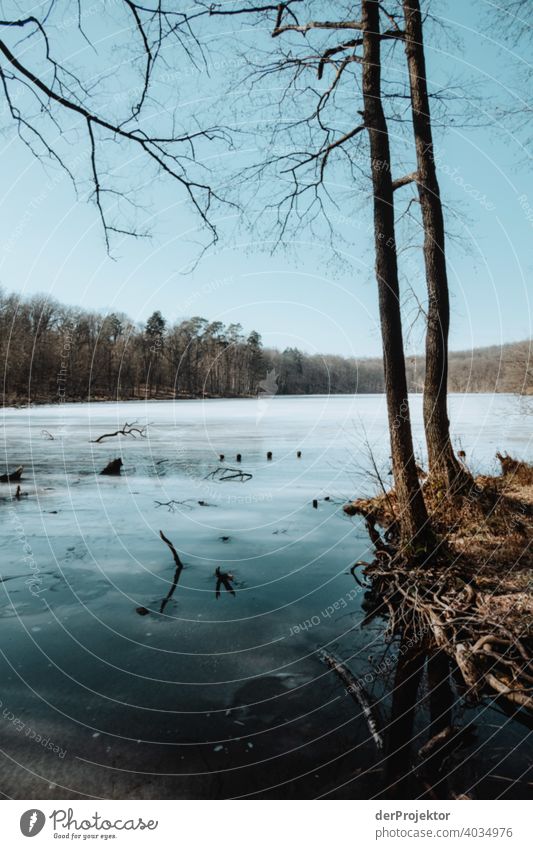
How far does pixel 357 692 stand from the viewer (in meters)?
4.14

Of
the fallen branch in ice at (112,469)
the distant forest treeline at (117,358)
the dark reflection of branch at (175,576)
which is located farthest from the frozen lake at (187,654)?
the distant forest treeline at (117,358)

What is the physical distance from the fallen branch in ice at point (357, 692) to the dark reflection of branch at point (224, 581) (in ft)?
6.30

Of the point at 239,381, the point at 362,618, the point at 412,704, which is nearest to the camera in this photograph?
the point at 412,704

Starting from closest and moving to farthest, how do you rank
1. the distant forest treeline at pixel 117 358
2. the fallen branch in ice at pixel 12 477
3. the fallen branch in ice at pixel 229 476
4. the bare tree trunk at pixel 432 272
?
the bare tree trunk at pixel 432 272, the fallen branch in ice at pixel 12 477, the fallen branch in ice at pixel 229 476, the distant forest treeline at pixel 117 358

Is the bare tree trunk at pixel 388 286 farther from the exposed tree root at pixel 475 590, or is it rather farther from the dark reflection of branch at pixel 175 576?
the dark reflection of branch at pixel 175 576

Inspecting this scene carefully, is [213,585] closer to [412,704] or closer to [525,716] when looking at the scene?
[412,704]

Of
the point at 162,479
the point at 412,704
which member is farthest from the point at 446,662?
the point at 162,479

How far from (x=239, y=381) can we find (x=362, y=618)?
6233 cm

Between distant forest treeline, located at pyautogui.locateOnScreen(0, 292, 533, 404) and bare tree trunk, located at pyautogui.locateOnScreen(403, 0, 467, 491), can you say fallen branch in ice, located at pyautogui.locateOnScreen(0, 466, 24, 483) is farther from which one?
distant forest treeline, located at pyautogui.locateOnScreen(0, 292, 533, 404)

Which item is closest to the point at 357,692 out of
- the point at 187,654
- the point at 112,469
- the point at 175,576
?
the point at 187,654

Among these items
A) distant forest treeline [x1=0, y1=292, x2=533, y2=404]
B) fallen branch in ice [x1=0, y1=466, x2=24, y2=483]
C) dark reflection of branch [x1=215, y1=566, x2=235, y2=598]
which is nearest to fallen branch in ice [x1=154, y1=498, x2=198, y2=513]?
dark reflection of branch [x1=215, y1=566, x2=235, y2=598]

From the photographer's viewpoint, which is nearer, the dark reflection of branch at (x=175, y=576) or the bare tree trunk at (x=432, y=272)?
the dark reflection of branch at (x=175, y=576)

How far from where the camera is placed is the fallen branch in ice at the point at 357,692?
3.65 metres

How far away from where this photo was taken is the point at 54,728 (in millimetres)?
3639
